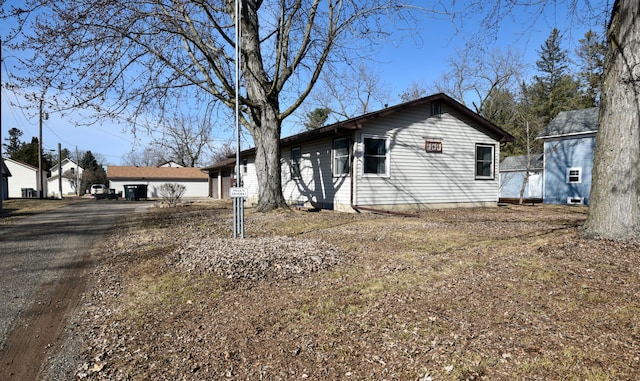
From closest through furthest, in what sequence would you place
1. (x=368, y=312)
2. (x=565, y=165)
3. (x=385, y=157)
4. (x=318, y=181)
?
(x=368, y=312), (x=385, y=157), (x=318, y=181), (x=565, y=165)

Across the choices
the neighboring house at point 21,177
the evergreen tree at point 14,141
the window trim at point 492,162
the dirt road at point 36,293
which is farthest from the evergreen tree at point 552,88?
the evergreen tree at point 14,141

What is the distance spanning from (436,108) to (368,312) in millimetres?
11742

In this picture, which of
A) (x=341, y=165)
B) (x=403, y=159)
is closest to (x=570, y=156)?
(x=403, y=159)

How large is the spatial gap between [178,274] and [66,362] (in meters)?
2.12

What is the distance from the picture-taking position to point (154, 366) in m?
2.78

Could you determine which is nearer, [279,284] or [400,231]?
[279,284]

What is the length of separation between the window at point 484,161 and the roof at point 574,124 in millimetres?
7687

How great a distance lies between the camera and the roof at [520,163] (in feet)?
85.1

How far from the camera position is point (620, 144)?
5.18 meters

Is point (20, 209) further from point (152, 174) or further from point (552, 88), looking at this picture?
point (552, 88)

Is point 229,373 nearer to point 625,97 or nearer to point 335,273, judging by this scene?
point 335,273

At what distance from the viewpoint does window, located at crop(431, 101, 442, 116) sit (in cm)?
1359

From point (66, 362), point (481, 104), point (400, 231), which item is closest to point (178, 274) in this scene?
point (66, 362)

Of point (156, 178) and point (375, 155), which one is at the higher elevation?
point (375, 155)
